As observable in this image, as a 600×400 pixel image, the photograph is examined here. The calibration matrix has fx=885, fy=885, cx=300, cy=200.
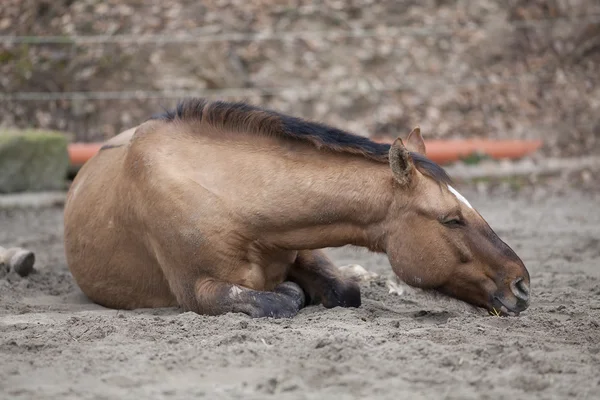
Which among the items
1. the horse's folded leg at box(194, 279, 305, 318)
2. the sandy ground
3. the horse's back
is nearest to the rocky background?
the horse's back

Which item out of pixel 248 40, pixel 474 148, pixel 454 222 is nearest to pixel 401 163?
pixel 454 222

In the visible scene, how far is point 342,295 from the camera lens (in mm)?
4801

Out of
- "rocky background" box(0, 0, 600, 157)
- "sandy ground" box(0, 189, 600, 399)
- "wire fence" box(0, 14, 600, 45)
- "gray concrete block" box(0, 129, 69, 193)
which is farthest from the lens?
"rocky background" box(0, 0, 600, 157)

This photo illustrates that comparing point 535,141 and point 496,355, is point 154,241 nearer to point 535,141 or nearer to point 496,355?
point 496,355

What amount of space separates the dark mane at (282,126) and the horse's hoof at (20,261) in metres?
1.54

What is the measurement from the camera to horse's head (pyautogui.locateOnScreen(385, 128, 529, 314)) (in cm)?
427

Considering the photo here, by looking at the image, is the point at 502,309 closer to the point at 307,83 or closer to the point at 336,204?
the point at 336,204

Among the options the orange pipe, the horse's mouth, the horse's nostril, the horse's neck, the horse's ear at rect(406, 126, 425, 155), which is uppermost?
the horse's ear at rect(406, 126, 425, 155)

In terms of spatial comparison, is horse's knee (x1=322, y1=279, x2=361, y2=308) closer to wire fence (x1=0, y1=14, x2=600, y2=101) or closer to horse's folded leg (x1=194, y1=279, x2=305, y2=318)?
horse's folded leg (x1=194, y1=279, x2=305, y2=318)

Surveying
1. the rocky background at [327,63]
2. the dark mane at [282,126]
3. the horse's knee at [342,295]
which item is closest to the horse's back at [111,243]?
the dark mane at [282,126]

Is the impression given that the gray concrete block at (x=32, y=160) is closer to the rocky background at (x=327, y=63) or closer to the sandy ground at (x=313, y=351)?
the rocky background at (x=327, y=63)

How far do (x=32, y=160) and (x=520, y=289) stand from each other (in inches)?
248

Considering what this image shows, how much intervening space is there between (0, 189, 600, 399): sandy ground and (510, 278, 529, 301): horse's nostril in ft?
0.35

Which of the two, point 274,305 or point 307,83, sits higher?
point 274,305
